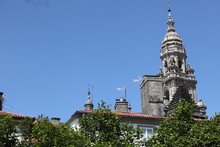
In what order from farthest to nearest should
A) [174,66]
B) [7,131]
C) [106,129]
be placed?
[174,66] → [106,129] → [7,131]


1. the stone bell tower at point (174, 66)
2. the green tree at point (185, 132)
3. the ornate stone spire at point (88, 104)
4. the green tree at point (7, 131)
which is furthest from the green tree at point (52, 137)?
the stone bell tower at point (174, 66)

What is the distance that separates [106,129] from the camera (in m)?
38.2

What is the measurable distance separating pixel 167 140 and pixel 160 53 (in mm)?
109753

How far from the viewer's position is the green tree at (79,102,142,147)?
122ft

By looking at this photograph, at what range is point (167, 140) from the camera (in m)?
37.4

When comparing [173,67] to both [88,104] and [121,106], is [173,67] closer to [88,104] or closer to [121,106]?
[88,104]

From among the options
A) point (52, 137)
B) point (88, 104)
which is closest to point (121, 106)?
point (52, 137)

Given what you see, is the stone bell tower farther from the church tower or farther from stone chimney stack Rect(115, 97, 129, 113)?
stone chimney stack Rect(115, 97, 129, 113)

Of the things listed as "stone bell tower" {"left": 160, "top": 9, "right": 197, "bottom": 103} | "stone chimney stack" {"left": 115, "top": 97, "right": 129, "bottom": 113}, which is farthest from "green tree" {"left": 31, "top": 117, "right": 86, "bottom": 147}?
"stone bell tower" {"left": 160, "top": 9, "right": 197, "bottom": 103}

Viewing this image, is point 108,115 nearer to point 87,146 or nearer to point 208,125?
point 87,146

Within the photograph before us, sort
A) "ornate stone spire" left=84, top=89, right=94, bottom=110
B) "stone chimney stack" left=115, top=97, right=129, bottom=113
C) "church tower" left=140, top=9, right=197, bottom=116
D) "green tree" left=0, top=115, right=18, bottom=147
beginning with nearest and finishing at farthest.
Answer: "green tree" left=0, top=115, right=18, bottom=147 < "stone chimney stack" left=115, top=97, right=129, bottom=113 < "ornate stone spire" left=84, top=89, right=94, bottom=110 < "church tower" left=140, top=9, right=197, bottom=116

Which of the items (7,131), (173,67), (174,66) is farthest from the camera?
(174,66)

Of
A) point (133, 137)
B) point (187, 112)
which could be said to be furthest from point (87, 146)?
point (187, 112)

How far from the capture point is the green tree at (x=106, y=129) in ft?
122
